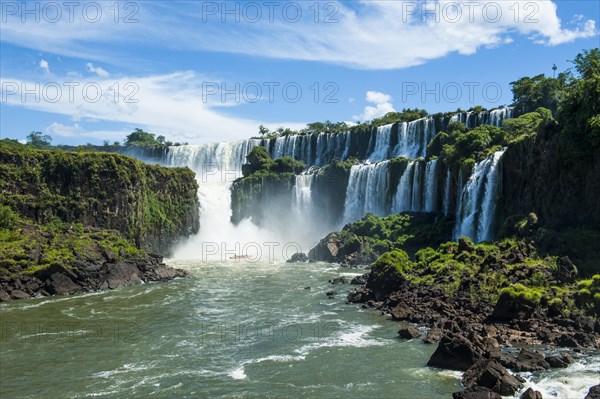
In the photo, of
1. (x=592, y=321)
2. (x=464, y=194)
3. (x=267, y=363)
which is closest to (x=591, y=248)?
(x=592, y=321)

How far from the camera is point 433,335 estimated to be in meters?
24.9

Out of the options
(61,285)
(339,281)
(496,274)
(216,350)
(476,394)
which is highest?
(496,274)

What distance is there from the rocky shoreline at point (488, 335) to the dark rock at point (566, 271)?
3191mm

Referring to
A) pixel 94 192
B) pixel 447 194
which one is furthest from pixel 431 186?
pixel 94 192

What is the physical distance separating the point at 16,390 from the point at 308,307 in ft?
58.0

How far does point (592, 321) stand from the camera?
2391 cm

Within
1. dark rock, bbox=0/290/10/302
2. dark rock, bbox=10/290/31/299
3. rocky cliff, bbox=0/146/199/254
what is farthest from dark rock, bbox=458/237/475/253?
rocky cliff, bbox=0/146/199/254

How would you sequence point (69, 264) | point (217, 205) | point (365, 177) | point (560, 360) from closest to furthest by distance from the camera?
point (560, 360), point (69, 264), point (365, 177), point (217, 205)

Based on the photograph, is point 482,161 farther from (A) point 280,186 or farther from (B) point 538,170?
(A) point 280,186

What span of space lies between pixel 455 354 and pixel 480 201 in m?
26.6

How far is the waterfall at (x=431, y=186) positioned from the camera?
182 ft

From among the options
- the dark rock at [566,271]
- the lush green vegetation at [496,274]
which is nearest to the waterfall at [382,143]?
the lush green vegetation at [496,274]

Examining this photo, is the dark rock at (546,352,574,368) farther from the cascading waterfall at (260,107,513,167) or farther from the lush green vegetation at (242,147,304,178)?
the lush green vegetation at (242,147,304,178)

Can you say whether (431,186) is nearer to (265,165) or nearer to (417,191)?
(417,191)
